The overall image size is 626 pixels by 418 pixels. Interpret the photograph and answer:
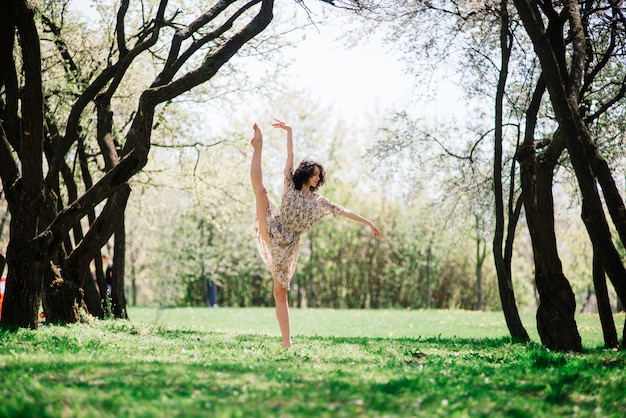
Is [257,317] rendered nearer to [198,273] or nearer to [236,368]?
[198,273]

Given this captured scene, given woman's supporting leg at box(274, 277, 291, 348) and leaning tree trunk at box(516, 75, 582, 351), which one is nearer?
woman's supporting leg at box(274, 277, 291, 348)

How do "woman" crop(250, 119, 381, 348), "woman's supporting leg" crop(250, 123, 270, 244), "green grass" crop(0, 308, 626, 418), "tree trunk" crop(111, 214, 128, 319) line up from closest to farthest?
"green grass" crop(0, 308, 626, 418)
"woman's supporting leg" crop(250, 123, 270, 244)
"woman" crop(250, 119, 381, 348)
"tree trunk" crop(111, 214, 128, 319)

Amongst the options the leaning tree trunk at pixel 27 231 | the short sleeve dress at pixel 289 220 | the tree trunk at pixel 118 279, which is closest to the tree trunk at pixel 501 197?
the short sleeve dress at pixel 289 220

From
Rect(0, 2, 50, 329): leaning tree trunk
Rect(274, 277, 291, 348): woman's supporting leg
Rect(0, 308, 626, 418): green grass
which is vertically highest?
Rect(0, 2, 50, 329): leaning tree trunk

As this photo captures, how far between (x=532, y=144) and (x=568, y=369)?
4122mm

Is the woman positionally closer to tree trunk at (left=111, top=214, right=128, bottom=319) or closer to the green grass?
the green grass

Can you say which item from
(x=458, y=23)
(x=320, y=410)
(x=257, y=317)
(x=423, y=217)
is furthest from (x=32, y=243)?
(x=423, y=217)

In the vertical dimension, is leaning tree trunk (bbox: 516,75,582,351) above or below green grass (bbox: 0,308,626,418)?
above

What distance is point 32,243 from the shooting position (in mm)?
8305

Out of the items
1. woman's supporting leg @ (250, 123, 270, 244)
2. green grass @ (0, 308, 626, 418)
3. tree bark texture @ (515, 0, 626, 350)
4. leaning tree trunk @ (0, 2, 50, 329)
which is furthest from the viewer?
leaning tree trunk @ (0, 2, 50, 329)

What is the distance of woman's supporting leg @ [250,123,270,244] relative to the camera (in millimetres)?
7465

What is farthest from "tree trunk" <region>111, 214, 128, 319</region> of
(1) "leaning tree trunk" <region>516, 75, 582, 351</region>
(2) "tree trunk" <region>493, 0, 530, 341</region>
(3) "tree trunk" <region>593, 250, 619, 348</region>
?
(3) "tree trunk" <region>593, 250, 619, 348</region>

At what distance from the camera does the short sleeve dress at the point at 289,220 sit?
302 inches

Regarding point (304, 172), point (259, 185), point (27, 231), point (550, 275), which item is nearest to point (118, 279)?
point (27, 231)
